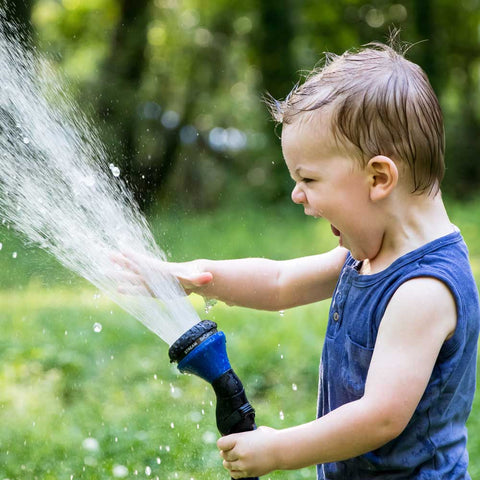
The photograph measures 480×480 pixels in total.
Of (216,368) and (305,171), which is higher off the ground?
(305,171)

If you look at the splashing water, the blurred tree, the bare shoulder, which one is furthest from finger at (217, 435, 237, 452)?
the blurred tree

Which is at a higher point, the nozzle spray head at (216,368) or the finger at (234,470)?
the nozzle spray head at (216,368)

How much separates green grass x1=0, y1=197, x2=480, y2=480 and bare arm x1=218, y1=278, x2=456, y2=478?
131 centimetres

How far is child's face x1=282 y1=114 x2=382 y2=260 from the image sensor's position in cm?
192

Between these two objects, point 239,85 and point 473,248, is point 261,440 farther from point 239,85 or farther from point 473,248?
point 239,85

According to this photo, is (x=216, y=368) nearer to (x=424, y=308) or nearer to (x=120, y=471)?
(x=424, y=308)

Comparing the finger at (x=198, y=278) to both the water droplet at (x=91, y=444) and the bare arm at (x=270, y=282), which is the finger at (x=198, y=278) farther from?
the water droplet at (x=91, y=444)

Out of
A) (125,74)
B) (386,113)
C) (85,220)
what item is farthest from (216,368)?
(125,74)

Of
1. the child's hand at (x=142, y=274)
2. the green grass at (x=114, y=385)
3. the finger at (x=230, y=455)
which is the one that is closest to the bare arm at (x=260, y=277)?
the child's hand at (x=142, y=274)

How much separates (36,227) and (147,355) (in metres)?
1.63

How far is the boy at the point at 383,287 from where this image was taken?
1.82 metres

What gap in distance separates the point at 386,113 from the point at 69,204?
55.5 inches

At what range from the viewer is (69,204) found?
9.62 feet

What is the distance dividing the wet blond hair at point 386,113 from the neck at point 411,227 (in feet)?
0.13
